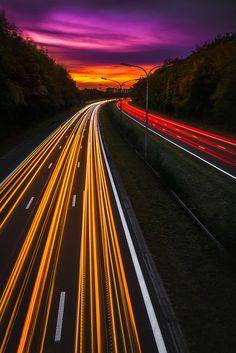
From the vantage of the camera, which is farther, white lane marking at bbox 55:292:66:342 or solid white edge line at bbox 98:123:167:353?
white lane marking at bbox 55:292:66:342

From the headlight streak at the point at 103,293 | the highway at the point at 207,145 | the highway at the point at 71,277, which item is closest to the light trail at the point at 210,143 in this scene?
the highway at the point at 207,145

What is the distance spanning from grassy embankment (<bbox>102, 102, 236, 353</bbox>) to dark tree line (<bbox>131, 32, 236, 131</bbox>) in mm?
11777

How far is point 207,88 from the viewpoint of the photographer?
7256 cm

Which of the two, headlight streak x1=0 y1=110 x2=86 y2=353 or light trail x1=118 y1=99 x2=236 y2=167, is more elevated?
headlight streak x1=0 y1=110 x2=86 y2=353

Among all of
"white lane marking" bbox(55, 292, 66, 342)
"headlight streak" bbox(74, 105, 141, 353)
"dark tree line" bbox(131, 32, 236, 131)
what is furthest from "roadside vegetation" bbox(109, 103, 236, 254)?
"dark tree line" bbox(131, 32, 236, 131)

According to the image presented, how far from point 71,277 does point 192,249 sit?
5.43 metres

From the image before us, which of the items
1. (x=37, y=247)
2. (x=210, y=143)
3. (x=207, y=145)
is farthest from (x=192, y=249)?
(x=210, y=143)

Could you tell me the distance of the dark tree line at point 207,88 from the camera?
55969 millimetres

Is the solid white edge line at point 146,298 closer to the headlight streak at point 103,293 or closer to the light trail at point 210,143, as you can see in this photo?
the headlight streak at point 103,293

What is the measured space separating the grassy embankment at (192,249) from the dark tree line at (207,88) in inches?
464

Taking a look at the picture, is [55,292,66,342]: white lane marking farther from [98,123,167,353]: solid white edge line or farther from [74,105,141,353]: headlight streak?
[98,123,167,353]: solid white edge line

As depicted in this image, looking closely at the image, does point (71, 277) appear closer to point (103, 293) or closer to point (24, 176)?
point (103, 293)

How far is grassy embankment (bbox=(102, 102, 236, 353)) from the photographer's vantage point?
33.9 feet

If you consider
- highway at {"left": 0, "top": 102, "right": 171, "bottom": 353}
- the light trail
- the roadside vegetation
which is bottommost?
the light trail
